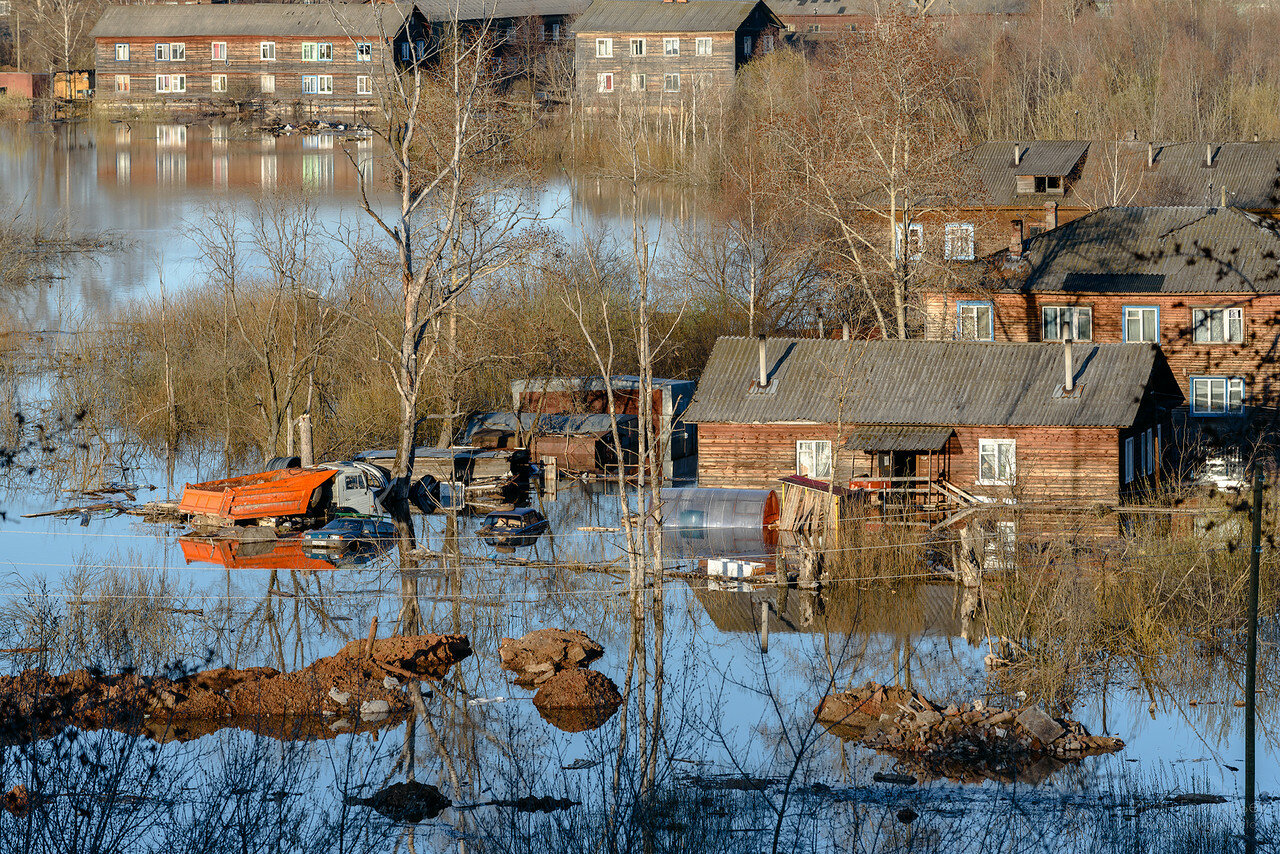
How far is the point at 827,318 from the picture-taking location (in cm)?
5097

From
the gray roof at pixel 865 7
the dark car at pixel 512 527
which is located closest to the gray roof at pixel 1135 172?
the dark car at pixel 512 527

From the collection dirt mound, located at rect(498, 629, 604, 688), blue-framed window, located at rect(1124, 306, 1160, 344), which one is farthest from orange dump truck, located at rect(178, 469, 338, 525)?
blue-framed window, located at rect(1124, 306, 1160, 344)

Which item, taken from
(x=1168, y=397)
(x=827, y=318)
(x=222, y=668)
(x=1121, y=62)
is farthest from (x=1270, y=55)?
(x=222, y=668)

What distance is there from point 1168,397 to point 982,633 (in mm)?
15555

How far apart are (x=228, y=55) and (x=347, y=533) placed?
263ft

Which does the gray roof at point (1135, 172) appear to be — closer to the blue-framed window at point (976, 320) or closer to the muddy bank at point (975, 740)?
the blue-framed window at point (976, 320)

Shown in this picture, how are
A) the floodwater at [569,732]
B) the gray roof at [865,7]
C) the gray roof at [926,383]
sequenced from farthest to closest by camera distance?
the gray roof at [865,7] < the gray roof at [926,383] < the floodwater at [569,732]

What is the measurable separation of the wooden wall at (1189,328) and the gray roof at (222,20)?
68.1 meters

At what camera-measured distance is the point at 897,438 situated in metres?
33.4

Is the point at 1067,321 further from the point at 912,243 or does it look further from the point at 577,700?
the point at 577,700

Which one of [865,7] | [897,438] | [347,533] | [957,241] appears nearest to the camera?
[347,533]

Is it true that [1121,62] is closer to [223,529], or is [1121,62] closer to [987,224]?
[987,224]

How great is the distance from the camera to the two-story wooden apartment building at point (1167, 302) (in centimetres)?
4097

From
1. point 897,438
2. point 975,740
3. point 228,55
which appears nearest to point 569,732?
point 975,740
